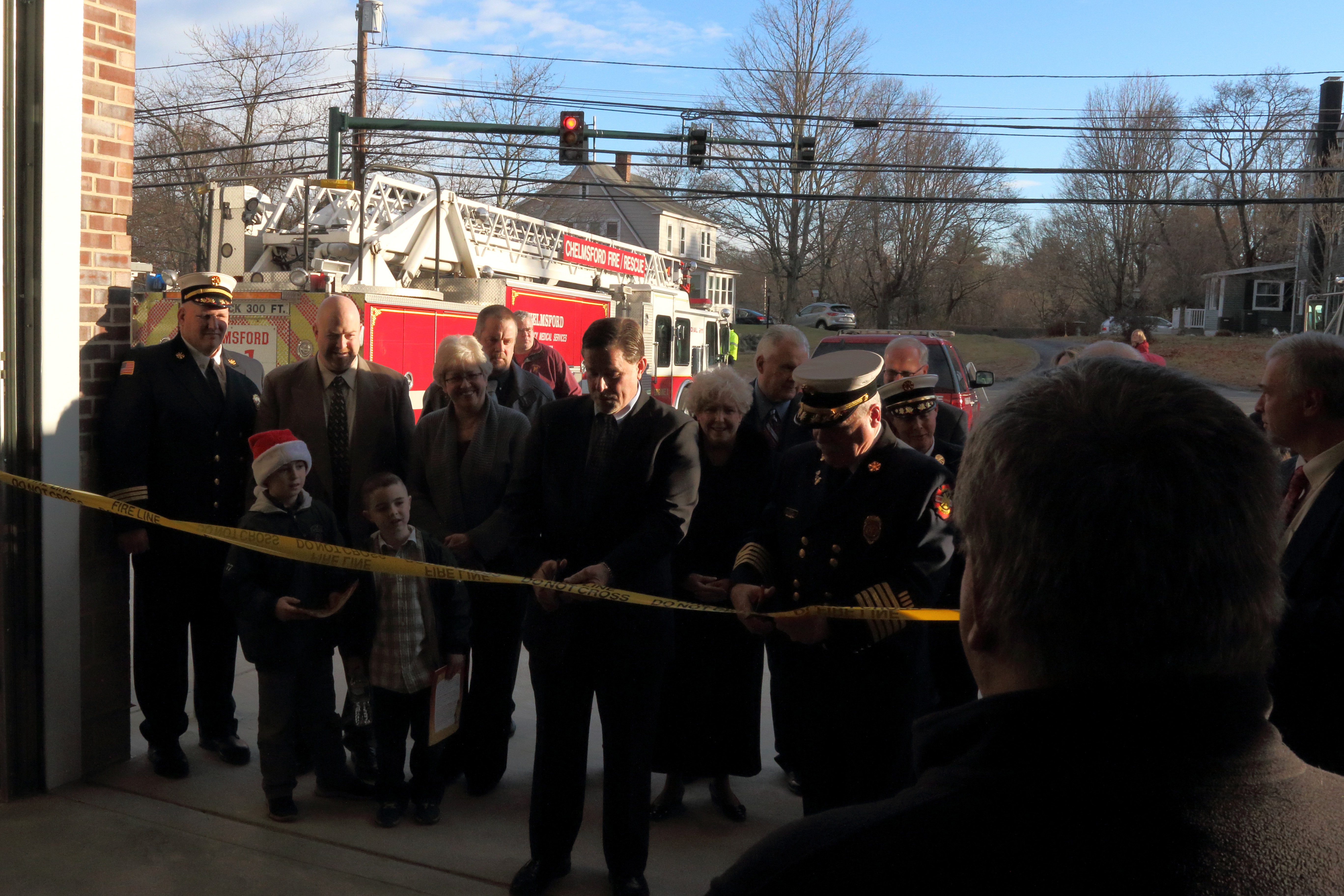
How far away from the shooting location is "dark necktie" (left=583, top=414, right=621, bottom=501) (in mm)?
3826

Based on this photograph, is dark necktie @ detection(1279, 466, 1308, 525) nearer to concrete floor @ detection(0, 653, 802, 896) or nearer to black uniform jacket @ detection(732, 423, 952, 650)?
black uniform jacket @ detection(732, 423, 952, 650)

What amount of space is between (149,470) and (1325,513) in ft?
14.7

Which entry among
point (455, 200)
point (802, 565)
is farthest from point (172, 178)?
point (802, 565)

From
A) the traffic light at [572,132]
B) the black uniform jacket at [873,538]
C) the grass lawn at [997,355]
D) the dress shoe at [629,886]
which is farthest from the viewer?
the grass lawn at [997,355]

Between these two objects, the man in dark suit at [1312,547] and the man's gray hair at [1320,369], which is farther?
the man's gray hair at [1320,369]

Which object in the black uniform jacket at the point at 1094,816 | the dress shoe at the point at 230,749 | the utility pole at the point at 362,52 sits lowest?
the dress shoe at the point at 230,749

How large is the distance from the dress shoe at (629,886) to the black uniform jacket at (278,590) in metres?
1.51

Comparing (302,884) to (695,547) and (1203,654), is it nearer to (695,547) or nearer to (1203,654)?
(695,547)

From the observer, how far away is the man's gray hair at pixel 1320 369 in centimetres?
304

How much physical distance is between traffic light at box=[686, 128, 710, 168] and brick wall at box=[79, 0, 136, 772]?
14.7 metres

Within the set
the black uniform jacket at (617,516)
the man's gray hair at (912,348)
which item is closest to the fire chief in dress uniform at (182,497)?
the black uniform jacket at (617,516)

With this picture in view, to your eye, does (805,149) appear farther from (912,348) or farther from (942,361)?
(912,348)

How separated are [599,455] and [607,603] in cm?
53

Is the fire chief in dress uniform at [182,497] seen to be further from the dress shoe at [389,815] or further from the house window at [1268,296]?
the house window at [1268,296]
